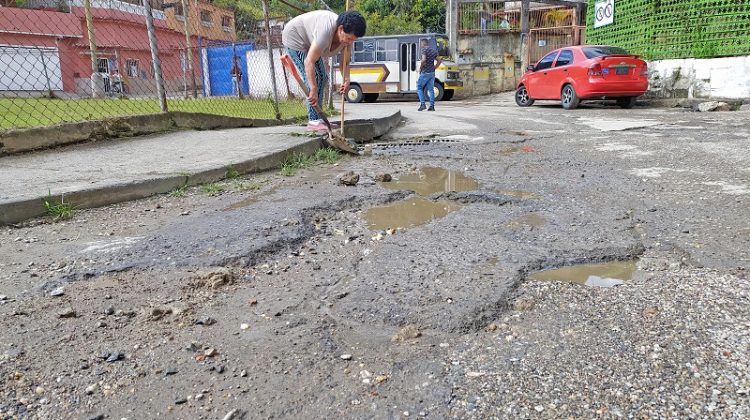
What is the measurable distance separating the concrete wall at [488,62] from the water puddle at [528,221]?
17.5m

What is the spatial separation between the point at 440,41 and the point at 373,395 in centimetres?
1787

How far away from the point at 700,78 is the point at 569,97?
8.76ft

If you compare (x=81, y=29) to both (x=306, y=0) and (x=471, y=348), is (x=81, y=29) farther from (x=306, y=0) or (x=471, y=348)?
(x=471, y=348)

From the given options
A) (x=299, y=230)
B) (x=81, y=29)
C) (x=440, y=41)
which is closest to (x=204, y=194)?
(x=299, y=230)

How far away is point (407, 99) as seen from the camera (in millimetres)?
20250

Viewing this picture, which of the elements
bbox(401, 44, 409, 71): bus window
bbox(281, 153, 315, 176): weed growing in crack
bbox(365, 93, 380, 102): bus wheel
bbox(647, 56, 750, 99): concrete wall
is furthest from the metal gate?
bbox(281, 153, 315, 176): weed growing in crack

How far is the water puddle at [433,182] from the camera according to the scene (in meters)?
3.99

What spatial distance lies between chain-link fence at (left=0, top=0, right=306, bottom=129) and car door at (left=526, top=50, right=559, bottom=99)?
227 inches

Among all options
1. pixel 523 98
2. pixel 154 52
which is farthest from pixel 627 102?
pixel 154 52

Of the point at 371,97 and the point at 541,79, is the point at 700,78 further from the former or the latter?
the point at 371,97

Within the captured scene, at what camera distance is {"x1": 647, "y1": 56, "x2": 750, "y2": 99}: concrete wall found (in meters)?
10.6

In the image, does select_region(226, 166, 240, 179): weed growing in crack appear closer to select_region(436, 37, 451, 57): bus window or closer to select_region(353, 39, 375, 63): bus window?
select_region(436, 37, 451, 57): bus window

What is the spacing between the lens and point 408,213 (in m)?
3.35

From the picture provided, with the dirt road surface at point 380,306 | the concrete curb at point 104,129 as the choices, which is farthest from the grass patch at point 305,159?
the concrete curb at point 104,129
